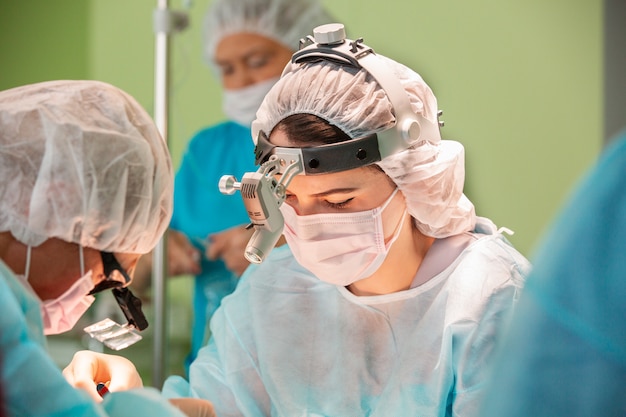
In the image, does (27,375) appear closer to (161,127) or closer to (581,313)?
(581,313)

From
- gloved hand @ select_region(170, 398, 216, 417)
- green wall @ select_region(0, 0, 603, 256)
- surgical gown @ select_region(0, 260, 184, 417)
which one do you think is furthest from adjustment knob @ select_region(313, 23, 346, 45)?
surgical gown @ select_region(0, 260, 184, 417)

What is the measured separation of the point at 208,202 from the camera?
3021 mm

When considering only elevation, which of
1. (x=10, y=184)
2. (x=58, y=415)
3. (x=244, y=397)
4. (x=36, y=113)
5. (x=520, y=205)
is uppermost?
(x=36, y=113)

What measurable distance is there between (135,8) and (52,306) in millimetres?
2020

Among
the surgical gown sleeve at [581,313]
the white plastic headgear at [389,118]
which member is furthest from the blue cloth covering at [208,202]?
the surgical gown sleeve at [581,313]

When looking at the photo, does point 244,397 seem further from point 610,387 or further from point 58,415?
point 610,387

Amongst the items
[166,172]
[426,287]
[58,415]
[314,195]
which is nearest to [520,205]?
[426,287]

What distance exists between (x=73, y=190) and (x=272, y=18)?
164 cm

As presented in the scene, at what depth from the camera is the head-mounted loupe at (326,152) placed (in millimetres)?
1595

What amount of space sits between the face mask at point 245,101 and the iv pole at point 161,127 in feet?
1.03

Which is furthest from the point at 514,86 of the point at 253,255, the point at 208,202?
the point at 208,202

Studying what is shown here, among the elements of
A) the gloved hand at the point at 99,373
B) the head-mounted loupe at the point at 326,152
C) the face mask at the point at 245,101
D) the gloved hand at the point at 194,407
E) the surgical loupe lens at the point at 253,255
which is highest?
the head-mounted loupe at the point at 326,152

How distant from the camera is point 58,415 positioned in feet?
3.42

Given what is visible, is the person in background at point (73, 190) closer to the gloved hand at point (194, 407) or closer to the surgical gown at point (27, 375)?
the gloved hand at point (194, 407)
